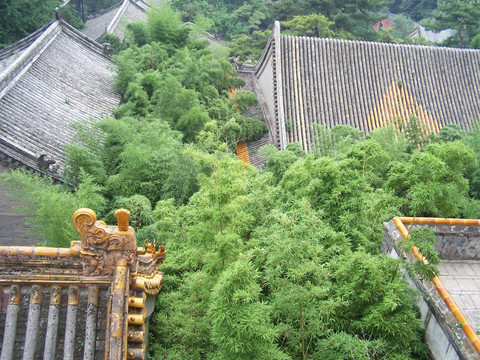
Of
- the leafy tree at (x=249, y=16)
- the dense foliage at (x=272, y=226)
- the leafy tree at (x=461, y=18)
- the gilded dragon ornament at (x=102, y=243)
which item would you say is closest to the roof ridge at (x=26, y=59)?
the dense foliage at (x=272, y=226)

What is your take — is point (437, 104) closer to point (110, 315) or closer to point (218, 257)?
point (218, 257)

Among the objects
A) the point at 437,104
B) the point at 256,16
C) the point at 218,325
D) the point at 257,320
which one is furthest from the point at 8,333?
the point at 256,16

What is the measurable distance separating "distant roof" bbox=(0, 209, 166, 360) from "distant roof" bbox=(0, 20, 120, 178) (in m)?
4.37

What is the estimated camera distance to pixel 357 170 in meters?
6.09

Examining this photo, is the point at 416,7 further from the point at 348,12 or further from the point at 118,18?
the point at 118,18

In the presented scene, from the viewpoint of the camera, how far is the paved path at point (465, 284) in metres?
Answer: 5.06

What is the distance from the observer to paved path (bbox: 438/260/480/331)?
5.06 m

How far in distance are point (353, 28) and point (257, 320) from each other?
20.3 metres

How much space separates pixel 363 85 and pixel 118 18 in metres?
13.0

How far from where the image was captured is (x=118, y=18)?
20406 mm

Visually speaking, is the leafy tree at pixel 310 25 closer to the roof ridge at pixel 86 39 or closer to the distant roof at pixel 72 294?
the roof ridge at pixel 86 39

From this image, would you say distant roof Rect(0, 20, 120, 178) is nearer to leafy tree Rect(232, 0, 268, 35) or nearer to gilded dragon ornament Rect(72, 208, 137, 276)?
gilded dragon ornament Rect(72, 208, 137, 276)

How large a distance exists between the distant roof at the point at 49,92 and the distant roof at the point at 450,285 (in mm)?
5844

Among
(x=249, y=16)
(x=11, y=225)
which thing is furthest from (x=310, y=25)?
(x=11, y=225)
